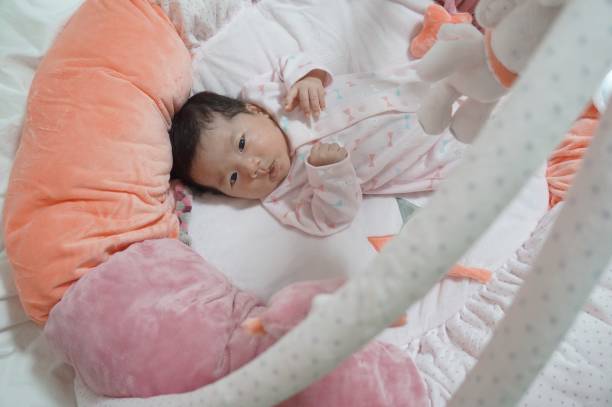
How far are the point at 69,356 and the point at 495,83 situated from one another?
27.6 inches

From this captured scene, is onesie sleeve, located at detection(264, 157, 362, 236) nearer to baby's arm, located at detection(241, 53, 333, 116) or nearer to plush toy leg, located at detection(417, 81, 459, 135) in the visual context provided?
baby's arm, located at detection(241, 53, 333, 116)

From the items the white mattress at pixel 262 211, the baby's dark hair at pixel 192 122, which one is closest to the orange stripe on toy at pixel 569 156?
the white mattress at pixel 262 211

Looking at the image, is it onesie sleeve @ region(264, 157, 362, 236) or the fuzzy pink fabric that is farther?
onesie sleeve @ region(264, 157, 362, 236)

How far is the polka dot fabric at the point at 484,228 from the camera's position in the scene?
289 millimetres

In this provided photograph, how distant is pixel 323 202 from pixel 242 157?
189 mm

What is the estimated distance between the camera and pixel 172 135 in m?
0.99

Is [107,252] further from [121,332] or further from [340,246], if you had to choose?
[340,246]

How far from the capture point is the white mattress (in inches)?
33.1

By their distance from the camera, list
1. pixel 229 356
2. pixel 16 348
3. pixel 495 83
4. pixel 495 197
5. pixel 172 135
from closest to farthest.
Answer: pixel 495 197 < pixel 495 83 < pixel 229 356 < pixel 16 348 < pixel 172 135

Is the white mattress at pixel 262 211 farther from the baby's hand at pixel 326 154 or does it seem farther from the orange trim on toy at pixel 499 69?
the orange trim on toy at pixel 499 69

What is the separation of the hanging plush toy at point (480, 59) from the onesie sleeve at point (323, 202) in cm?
41

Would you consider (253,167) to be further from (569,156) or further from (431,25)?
(569,156)

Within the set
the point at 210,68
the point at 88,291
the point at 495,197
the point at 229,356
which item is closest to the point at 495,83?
the point at 495,197

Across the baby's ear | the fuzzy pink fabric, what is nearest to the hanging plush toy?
the fuzzy pink fabric
